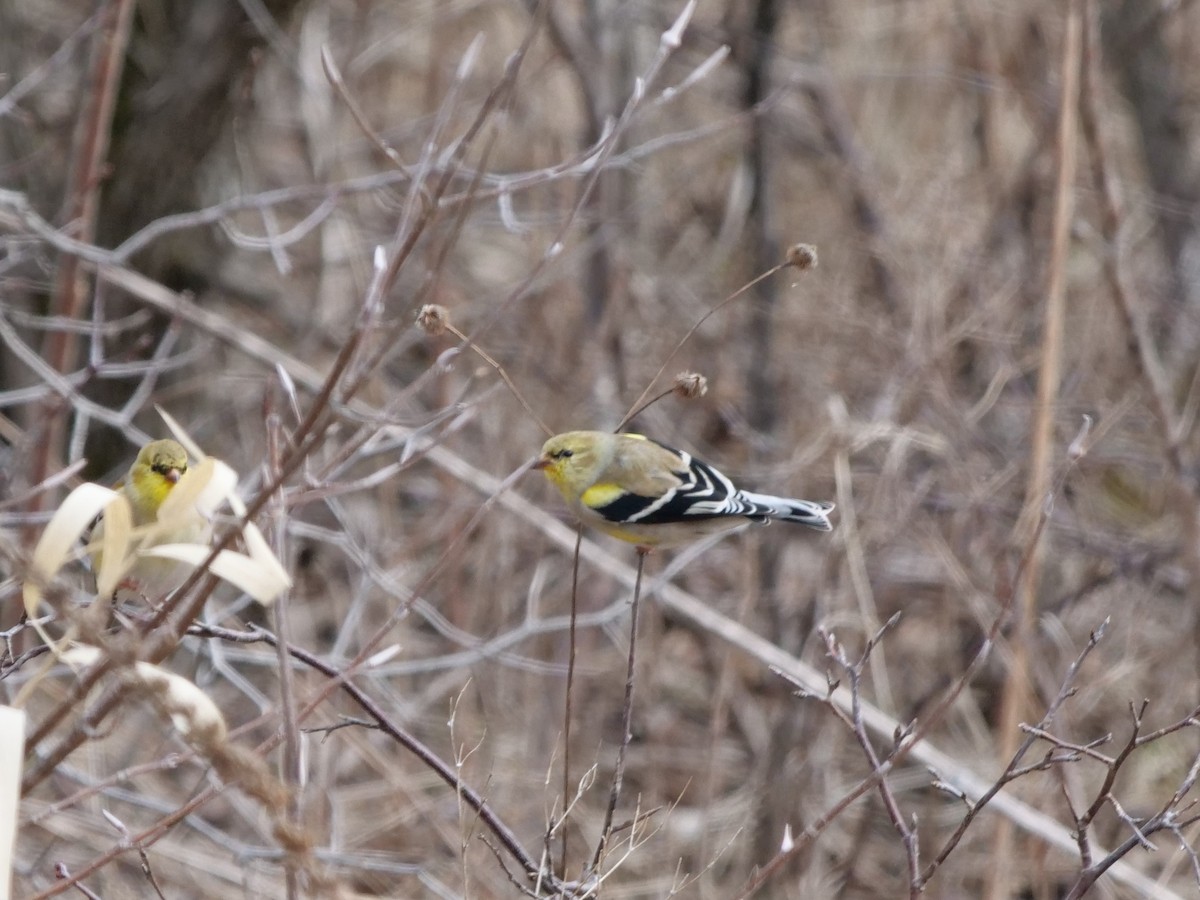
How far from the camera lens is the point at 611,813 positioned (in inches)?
77.9

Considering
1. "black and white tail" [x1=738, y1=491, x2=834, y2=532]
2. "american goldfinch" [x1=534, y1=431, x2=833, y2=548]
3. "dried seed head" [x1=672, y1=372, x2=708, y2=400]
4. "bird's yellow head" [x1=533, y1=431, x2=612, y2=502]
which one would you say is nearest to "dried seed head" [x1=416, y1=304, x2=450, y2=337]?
"dried seed head" [x1=672, y1=372, x2=708, y2=400]

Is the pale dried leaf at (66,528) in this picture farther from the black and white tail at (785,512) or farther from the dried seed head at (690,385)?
the black and white tail at (785,512)

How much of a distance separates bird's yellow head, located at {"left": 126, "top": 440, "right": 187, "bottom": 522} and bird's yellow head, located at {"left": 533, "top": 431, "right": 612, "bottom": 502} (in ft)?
3.14

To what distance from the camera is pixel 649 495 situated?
374 centimetres

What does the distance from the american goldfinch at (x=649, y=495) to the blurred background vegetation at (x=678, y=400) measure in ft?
2.59

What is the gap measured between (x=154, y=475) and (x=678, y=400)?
11.6ft

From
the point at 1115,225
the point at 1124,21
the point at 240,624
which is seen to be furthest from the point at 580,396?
the point at 1124,21

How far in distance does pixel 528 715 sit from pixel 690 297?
98.0 inches

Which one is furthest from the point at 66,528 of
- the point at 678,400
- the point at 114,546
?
the point at 678,400

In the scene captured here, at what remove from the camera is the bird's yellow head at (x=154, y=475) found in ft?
11.4

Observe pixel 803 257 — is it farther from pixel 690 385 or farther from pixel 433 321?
pixel 433 321

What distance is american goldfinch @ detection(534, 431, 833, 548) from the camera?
11.6 feet

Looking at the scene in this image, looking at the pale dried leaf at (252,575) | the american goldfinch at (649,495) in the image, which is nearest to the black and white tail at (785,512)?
the american goldfinch at (649,495)

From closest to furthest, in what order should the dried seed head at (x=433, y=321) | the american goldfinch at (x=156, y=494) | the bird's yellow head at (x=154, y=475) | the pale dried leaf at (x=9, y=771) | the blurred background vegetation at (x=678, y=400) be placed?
the pale dried leaf at (x=9, y=771)
the dried seed head at (x=433, y=321)
the american goldfinch at (x=156, y=494)
the bird's yellow head at (x=154, y=475)
the blurred background vegetation at (x=678, y=400)
